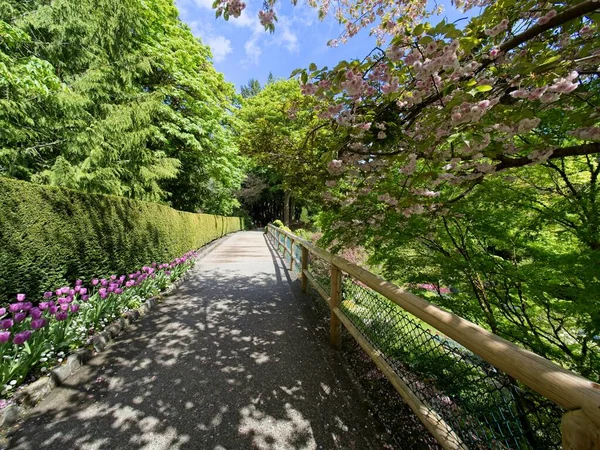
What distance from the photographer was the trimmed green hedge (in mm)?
2455

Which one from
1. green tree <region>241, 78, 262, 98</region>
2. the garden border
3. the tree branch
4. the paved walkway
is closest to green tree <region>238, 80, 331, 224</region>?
the tree branch

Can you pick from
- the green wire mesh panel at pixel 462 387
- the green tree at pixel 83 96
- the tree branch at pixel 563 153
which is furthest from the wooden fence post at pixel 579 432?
the green tree at pixel 83 96

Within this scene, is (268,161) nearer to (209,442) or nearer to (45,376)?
(209,442)

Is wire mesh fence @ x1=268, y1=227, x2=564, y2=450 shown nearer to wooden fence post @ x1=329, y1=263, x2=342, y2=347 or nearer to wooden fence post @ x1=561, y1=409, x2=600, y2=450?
wooden fence post @ x1=329, y1=263, x2=342, y2=347

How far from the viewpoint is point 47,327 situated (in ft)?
7.62

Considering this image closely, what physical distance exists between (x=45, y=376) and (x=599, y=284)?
4359 millimetres

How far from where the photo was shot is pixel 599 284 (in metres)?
1.63

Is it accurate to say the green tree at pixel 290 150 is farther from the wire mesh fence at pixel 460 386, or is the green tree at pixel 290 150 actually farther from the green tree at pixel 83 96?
the green tree at pixel 83 96

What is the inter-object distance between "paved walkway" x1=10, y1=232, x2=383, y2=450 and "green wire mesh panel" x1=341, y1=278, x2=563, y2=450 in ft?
1.79

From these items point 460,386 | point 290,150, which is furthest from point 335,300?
point 290,150

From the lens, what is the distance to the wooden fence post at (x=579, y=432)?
2.10 feet

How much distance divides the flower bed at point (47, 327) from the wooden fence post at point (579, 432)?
3184 millimetres

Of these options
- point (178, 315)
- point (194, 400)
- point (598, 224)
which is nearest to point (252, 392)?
point (194, 400)

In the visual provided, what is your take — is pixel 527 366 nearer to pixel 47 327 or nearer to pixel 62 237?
pixel 47 327
